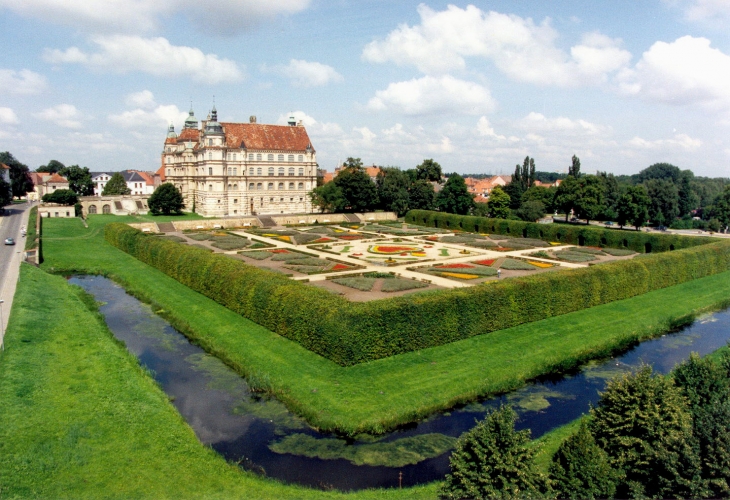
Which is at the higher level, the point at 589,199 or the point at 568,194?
the point at 568,194

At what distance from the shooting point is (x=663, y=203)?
84375 mm

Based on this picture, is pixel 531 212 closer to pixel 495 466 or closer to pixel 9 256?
pixel 9 256

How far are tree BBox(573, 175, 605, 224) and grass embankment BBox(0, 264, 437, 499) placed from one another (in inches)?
2555

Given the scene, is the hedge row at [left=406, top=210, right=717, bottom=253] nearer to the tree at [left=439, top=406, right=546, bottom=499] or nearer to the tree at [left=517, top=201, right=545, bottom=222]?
the tree at [left=517, top=201, right=545, bottom=222]

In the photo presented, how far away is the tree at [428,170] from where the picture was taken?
98125mm

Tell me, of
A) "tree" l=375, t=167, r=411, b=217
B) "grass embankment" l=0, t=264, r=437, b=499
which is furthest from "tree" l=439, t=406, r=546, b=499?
"tree" l=375, t=167, r=411, b=217

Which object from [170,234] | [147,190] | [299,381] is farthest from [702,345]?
[147,190]

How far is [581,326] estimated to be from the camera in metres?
29.1

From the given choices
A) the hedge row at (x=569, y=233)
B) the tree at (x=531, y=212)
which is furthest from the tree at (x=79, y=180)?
the tree at (x=531, y=212)

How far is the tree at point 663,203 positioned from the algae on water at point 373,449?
7942 cm

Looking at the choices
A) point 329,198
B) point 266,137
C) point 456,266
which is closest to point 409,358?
point 456,266

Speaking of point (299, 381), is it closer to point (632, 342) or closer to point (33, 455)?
point (33, 455)

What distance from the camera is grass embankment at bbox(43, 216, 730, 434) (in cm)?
1962

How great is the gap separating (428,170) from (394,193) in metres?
20.3
